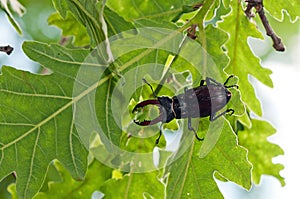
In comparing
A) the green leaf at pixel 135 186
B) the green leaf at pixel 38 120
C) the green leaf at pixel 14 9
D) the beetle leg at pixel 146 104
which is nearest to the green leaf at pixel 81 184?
the green leaf at pixel 135 186

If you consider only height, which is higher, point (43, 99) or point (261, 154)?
point (43, 99)

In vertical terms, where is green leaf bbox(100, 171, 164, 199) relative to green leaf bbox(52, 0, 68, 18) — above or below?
below

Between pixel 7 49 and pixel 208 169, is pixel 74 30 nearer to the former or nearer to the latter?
pixel 7 49

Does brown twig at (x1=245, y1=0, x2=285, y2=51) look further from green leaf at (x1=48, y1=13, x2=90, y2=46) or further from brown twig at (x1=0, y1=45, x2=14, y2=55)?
brown twig at (x1=0, y1=45, x2=14, y2=55)

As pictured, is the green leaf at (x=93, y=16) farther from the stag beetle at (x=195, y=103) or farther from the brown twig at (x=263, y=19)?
the brown twig at (x=263, y=19)

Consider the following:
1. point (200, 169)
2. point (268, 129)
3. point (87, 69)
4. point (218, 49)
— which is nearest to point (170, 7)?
point (218, 49)

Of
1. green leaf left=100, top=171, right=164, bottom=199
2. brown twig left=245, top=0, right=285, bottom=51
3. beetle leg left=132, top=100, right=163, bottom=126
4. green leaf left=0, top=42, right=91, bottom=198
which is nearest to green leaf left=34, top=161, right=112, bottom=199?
green leaf left=100, top=171, right=164, bottom=199

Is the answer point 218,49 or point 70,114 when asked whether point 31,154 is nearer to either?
point 70,114

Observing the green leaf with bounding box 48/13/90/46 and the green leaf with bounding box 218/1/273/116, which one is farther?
the green leaf with bounding box 48/13/90/46
